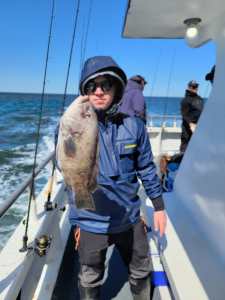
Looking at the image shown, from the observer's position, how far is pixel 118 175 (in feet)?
5.47

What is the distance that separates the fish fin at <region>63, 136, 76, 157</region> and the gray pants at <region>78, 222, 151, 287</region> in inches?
23.5

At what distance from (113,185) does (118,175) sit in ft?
0.20

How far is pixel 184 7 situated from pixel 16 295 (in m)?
2.47

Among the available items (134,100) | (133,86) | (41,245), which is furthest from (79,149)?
(133,86)

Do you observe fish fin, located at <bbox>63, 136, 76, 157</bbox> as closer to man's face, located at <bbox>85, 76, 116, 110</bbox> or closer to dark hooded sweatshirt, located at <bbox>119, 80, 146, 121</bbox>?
man's face, located at <bbox>85, 76, 116, 110</bbox>

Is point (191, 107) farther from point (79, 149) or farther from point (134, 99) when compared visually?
point (79, 149)

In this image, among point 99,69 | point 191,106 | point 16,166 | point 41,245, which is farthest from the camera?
point 16,166

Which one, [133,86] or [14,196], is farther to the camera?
[133,86]

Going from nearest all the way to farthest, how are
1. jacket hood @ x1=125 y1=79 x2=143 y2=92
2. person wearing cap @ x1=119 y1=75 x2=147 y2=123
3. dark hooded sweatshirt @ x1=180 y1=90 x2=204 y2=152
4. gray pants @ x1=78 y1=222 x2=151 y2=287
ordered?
gray pants @ x1=78 y1=222 x2=151 y2=287, person wearing cap @ x1=119 y1=75 x2=147 y2=123, jacket hood @ x1=125 y1=79 x2=143 y2=92, dark hooded sweatshirt @ x1=180 y1=90 x2=204 y2=152

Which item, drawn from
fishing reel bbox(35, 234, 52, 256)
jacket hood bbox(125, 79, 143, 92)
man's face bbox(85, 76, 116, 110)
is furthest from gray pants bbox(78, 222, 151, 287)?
jacket hood bbox(125, 79, 143, 92)

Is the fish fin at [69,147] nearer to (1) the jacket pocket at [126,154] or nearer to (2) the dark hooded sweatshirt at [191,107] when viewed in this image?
(1) the jacket pocket at [126,154]

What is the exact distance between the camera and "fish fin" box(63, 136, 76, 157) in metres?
1.33

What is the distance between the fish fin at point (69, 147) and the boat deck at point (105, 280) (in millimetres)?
1401

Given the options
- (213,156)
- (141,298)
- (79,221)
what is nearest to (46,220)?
(79,221)
